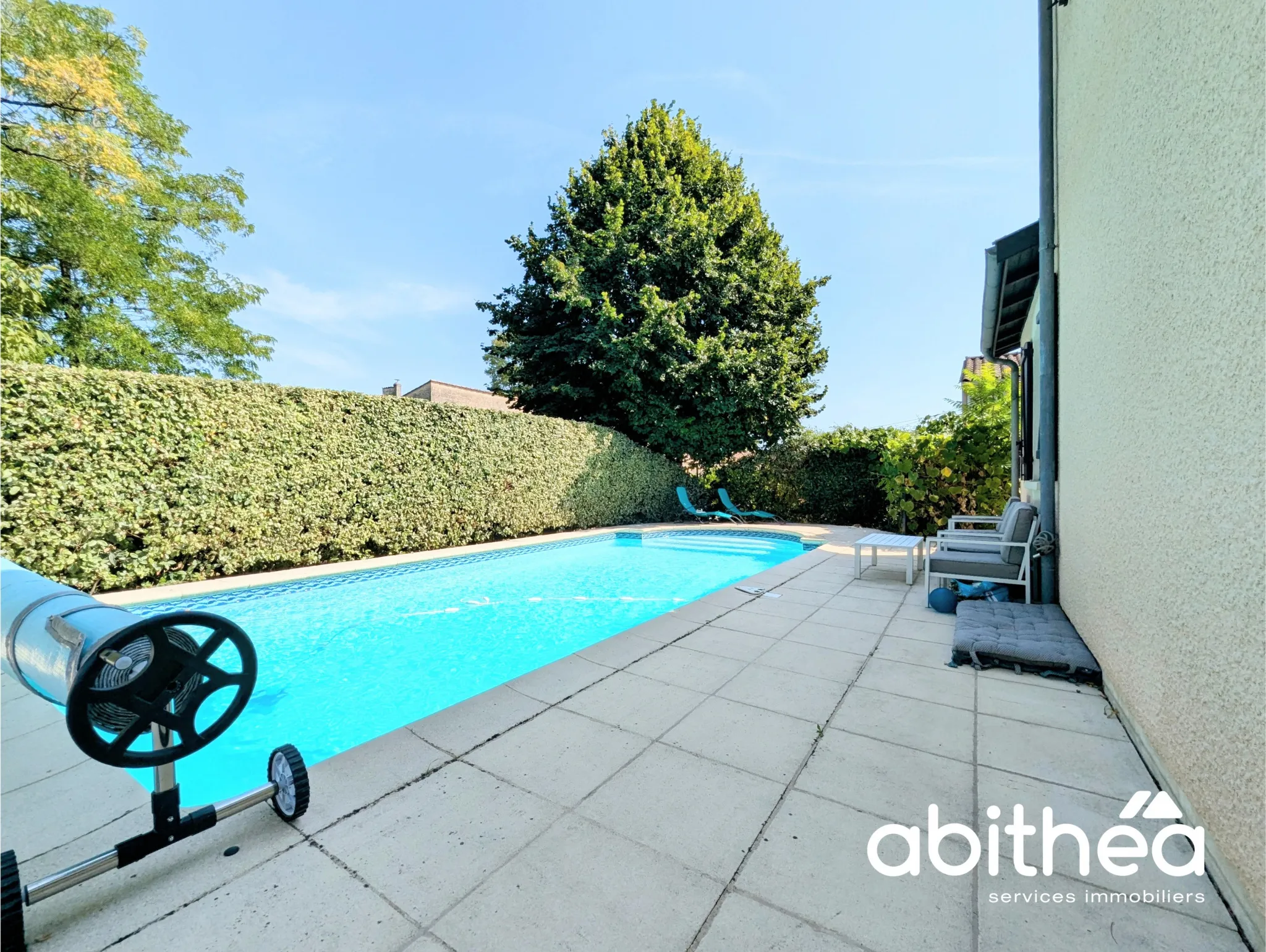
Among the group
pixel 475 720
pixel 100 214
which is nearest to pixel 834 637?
pixel 475 720

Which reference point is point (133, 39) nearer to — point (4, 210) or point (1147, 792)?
point (4, 210)

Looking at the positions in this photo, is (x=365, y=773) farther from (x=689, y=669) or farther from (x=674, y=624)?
(x=674, y=624)

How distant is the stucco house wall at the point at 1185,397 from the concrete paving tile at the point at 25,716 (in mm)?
5345

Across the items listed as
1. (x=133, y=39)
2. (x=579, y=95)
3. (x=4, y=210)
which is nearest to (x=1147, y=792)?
(x=579, y=95)

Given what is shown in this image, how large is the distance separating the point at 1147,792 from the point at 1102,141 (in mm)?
3759

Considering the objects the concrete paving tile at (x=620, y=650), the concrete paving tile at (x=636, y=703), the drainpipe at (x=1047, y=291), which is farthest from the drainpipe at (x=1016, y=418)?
the concrete paving tile at (x=636, y=703)

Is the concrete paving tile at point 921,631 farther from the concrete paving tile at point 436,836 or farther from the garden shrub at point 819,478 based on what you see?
the garden shrub at point 819,478

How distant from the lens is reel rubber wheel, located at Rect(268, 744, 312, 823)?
198cm

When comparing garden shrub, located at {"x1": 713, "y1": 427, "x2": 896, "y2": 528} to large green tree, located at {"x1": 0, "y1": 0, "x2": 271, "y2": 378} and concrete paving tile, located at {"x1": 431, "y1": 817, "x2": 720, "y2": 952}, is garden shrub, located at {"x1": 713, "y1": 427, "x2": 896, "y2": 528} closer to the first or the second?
concrete paving tile, located at {"x1": 431, "y1": 817, "x2": 720, "y2": 952}

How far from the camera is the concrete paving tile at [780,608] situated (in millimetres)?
4996

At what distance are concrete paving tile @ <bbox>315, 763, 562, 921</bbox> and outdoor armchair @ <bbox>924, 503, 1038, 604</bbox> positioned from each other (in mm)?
4615

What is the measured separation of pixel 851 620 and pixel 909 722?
2040mm

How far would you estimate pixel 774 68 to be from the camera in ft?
30.2

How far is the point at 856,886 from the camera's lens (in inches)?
66.8
